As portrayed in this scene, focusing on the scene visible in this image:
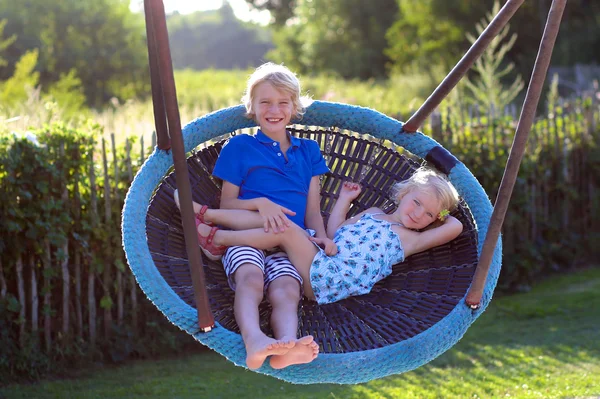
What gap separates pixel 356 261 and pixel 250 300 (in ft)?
1.53

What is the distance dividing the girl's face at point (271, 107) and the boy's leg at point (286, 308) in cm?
47

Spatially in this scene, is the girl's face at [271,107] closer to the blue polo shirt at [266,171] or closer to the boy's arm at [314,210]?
the blue polo shirt at [266,171]

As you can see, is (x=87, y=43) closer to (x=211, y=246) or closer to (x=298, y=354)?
(x=211, y=246)

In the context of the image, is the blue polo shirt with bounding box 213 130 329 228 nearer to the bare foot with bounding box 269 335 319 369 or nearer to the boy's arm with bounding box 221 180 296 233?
the boy's arm with bounding box 221 180 296 233

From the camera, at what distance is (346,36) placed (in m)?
24.0

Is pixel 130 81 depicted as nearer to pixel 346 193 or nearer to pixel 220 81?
pixel 220 81

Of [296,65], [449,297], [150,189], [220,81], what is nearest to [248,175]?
[150,189]

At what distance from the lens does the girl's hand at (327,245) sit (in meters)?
2.48

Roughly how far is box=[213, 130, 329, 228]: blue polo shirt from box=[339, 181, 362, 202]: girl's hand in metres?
0.16

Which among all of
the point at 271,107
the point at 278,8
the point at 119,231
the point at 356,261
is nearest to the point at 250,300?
the point at 356,261

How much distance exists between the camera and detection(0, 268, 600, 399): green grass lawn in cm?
340

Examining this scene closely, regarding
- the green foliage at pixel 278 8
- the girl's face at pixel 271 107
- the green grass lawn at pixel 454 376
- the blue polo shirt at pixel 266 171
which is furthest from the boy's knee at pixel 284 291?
the green foliage at pixel 278 8

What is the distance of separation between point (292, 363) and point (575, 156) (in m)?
4.53

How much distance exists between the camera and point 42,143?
12.0 feet
